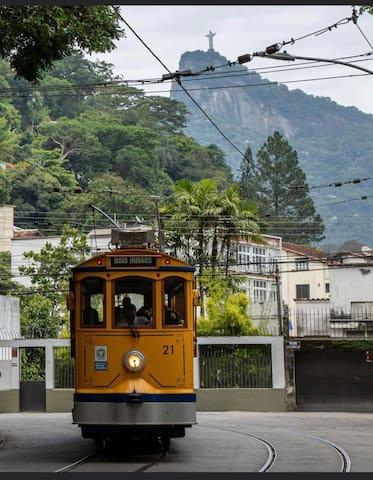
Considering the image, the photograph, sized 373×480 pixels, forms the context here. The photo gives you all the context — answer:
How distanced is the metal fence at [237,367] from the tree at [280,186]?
66.6 m

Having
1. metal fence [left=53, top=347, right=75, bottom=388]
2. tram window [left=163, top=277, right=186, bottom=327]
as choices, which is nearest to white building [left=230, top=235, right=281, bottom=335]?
metal fence [left=53, top=347, right=75, bottom=388]

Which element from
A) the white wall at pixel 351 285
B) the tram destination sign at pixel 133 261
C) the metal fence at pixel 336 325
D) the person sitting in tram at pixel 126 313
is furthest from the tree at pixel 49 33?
the white wall at pixel 351 285

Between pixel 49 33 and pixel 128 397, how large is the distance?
611cm

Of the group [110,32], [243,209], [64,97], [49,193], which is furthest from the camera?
[64,97]

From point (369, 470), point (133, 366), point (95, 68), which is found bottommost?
point (369, 470)

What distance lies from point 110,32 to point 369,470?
347 inches

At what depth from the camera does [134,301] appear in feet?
64.0

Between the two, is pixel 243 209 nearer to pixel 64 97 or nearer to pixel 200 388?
pixel 200 388

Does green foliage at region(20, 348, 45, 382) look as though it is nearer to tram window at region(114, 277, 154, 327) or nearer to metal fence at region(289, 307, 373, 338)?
metal fence at region(289, 307, 373, 338)

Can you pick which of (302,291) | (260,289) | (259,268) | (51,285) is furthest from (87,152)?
(51,285)

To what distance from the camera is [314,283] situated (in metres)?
83.0

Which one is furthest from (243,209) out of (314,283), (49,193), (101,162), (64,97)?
(64,97)

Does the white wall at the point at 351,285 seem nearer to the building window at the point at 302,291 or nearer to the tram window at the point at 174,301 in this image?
the building window at the point at 302,291

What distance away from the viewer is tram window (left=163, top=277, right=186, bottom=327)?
767 inches
